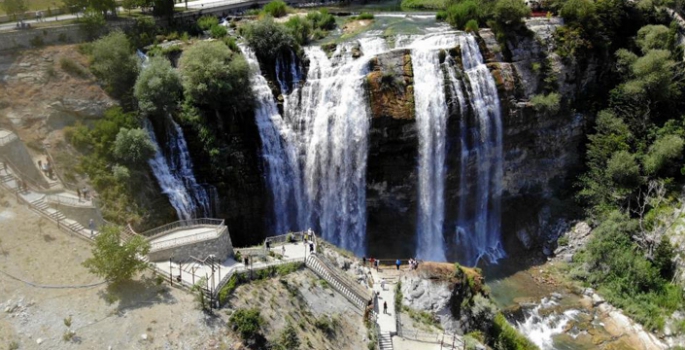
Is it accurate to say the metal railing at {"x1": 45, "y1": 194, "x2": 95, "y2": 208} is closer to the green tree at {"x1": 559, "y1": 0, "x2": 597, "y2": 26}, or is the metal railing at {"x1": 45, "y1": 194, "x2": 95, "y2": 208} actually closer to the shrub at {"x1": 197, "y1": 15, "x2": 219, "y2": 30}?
the shrub at {"x1": 197, "y1": 15, "x2": 219, "y2": 30}

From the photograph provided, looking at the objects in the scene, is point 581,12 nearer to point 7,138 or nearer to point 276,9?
point 276,9

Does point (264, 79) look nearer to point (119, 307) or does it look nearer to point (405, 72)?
point (405, 72)

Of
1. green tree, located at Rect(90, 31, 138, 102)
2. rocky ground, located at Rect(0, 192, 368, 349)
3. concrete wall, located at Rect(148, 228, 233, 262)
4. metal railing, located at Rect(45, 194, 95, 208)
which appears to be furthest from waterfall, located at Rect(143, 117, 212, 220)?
rocky ground, located at Rect(0, 192, 368, 349)

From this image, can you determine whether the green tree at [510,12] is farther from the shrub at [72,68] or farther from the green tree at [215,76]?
the shrub at [72,68]

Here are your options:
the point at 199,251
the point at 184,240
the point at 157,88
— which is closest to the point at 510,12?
the point at 157,88

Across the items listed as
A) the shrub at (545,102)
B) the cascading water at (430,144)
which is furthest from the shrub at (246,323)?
the shrub at (545,102)
